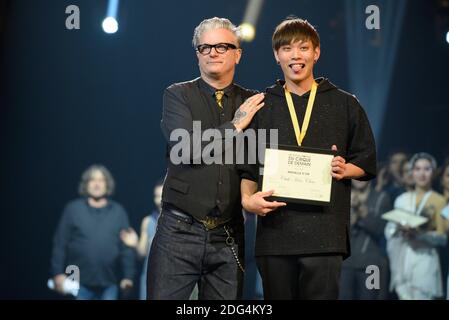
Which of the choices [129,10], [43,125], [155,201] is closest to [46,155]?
[43,125]

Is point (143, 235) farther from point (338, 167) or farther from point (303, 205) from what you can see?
point (338, 167)

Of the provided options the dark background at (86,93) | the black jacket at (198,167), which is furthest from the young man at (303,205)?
the dark background at (86,93)

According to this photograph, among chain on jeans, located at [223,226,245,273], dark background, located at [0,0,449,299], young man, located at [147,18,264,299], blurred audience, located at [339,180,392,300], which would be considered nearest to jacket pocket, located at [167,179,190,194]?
young man, located at [147,18,264,299]

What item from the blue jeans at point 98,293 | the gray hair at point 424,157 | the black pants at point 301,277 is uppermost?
the gray hair at point 424,157

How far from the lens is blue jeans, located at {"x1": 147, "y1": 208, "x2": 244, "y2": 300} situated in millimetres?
3316

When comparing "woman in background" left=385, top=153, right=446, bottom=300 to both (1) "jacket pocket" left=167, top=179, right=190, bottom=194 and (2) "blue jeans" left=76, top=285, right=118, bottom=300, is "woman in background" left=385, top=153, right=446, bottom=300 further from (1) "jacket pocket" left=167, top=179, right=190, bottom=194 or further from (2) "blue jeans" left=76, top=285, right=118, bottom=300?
(1) "jacket pocket" left=167, top=179, right=190, bottom=194

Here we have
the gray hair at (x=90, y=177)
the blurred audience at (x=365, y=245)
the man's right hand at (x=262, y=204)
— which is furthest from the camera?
the gray hair at (x=90, y=177)

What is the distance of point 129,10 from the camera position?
6.15 m

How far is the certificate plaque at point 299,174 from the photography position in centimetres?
309

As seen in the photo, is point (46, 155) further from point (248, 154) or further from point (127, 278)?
point (248, 154)

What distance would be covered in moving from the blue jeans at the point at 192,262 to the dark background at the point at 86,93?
2.92 m

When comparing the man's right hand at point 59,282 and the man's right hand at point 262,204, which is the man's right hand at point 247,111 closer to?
the man's right hand at point 262,204

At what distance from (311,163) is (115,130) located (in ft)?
11.2

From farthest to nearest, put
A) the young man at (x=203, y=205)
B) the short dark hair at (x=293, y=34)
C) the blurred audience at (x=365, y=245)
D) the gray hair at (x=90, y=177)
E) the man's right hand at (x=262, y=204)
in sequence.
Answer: the gray hair at (x=90, y=177)
the blurred audience at (x=365, y=245)
the young man at (x=203, y=205)
the short dark hair at (x=293, y=34)
the man's right hand at (x=262, y=204)
